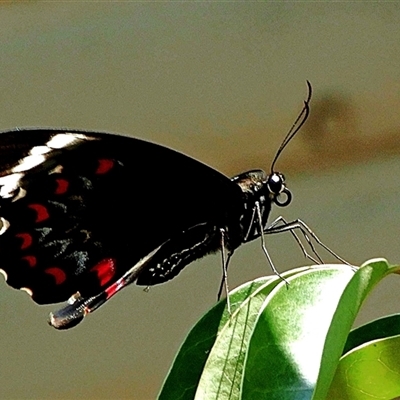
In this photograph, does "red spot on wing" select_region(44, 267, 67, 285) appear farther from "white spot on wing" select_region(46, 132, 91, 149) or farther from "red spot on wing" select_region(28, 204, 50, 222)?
"white spot on wing" select_region(46, 132, 91, 149)

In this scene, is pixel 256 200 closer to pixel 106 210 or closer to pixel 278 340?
pixel 106 210

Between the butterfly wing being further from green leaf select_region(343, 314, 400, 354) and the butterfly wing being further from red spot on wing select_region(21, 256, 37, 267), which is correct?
green leaf select_region(343, 314, 400, 354)

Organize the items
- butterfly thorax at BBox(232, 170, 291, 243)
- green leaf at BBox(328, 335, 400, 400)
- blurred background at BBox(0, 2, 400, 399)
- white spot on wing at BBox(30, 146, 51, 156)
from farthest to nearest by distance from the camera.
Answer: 1. blurred background at BBox(0, 2, 400, 399)
2. butterfly thorax at BBox(232, 170, 291, 243)
3. white spot on wing at BBox(30, 146, 51, 156)
4. green leaf at BBox(328, 335, 400, 400)

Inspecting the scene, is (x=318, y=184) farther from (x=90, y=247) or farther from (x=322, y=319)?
(x=322, y=319)

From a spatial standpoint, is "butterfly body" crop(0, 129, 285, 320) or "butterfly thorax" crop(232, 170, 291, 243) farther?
"butterfly thorax" crop(232, 170, 291, 243)

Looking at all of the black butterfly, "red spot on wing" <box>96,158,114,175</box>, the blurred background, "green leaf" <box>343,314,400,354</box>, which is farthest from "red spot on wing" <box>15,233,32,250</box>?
the blurred background

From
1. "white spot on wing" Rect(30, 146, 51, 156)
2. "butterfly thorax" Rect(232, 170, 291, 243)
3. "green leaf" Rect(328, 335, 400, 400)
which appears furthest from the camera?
"butterfly thorax" Rect(232, 170, 291, 243)

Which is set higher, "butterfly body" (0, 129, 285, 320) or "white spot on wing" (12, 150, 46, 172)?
"white spot on wing" (12, 150, 46, 172)

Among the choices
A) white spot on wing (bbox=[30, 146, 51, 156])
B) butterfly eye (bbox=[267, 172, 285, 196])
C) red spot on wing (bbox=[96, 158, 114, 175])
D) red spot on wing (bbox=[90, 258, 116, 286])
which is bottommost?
red spot on wing (bbox=[90, 258, 116, 286])

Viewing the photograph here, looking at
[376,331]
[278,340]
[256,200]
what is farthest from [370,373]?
[256,200]
